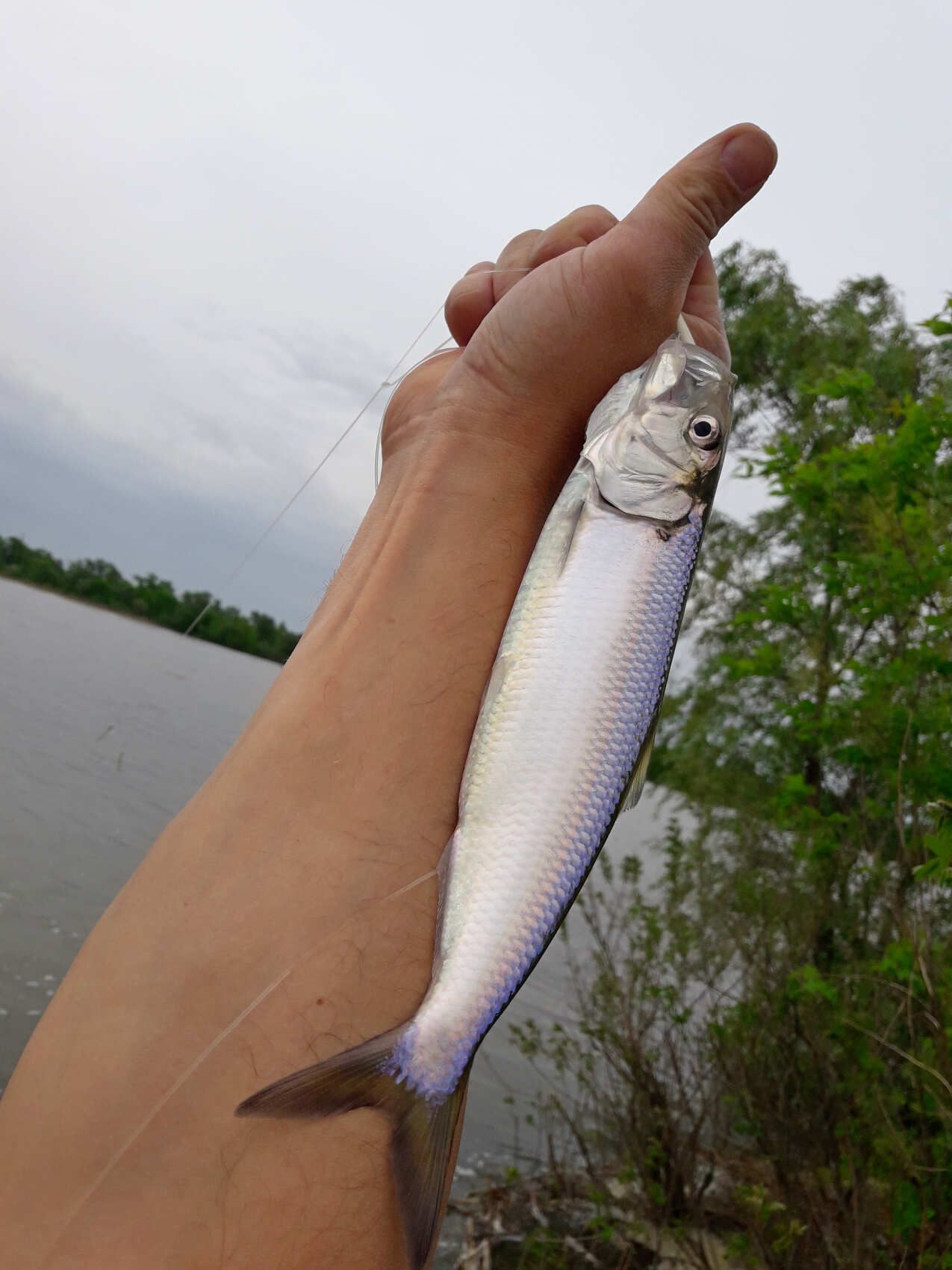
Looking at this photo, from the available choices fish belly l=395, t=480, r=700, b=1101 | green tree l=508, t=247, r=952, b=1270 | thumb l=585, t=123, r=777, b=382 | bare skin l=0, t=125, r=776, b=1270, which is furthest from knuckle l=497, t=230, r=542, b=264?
green tree l=508, t=247, r=952, b=1270

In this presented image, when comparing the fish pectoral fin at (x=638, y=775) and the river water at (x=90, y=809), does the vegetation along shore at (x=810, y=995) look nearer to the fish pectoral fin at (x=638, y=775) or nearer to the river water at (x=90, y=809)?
the river water at (x=90, y=809)

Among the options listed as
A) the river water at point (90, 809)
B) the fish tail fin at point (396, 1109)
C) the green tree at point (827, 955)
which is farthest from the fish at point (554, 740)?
the river water at point (90, 809)

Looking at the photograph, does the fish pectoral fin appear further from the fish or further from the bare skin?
the bare skin

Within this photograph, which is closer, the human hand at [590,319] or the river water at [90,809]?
the human hand at [590,319]

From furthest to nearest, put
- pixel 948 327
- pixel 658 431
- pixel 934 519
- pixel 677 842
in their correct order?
pixel 677 842 < pixel 934 519 < pixel 948 327 < pixel 658 431

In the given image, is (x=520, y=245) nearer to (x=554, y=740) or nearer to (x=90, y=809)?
(x=554, y=740)

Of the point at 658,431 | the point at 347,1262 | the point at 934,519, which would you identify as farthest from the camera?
the point at 934,519

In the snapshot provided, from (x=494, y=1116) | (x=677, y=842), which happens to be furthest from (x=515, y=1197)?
(x=677, y=842)

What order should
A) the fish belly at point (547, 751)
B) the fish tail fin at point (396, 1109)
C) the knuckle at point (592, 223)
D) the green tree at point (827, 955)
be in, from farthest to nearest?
the green tree at point (827, 955), the knuckle at point (592, 223), the fish belly at point (547, 751), the fish tail fin at point (396, 1109)

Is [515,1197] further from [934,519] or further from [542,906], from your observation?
[542,906]
